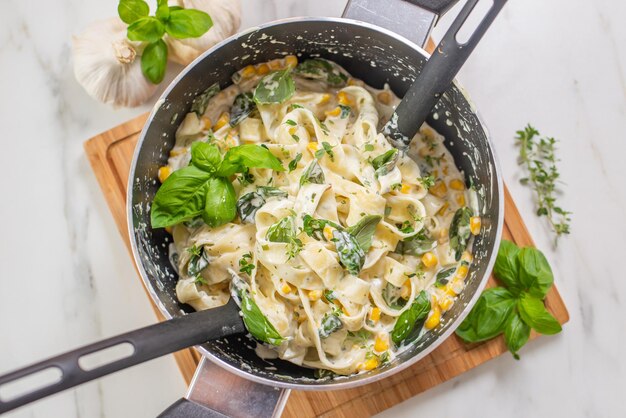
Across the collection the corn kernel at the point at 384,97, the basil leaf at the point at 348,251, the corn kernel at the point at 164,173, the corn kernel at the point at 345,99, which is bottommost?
the corn kernel at the point at 164,173

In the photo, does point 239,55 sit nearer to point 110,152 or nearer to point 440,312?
point 110,152

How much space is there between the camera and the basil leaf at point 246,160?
2674mm

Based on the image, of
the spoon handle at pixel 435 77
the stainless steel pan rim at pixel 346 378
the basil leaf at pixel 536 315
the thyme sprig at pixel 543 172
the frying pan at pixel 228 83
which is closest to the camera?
the spoon handle at pixel 435 77

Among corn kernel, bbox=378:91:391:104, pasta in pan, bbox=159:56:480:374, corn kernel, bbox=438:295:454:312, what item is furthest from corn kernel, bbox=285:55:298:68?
corn kernel, bbox=438:295:454:312

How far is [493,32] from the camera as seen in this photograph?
3.54 m

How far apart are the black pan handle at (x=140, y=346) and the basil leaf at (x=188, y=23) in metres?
1.26

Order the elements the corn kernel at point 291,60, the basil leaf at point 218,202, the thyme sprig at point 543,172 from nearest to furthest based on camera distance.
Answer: the basil leaf at point 218,202
the corn kernel at point 291,60
the thyme sprig at point 543,172

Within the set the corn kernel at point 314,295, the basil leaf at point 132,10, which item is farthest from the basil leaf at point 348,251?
the basil leaf at point 132,10

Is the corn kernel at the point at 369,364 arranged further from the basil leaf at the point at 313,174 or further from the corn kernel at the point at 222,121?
the corn kernel at the point at 222,121

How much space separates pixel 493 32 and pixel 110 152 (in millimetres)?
2072

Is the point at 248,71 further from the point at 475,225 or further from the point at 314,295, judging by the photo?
the point at 475,225

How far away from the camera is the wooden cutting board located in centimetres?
322

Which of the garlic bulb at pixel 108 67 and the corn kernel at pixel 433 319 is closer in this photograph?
the corn kernel at pixel 433 319

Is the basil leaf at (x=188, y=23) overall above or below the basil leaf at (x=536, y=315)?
above
